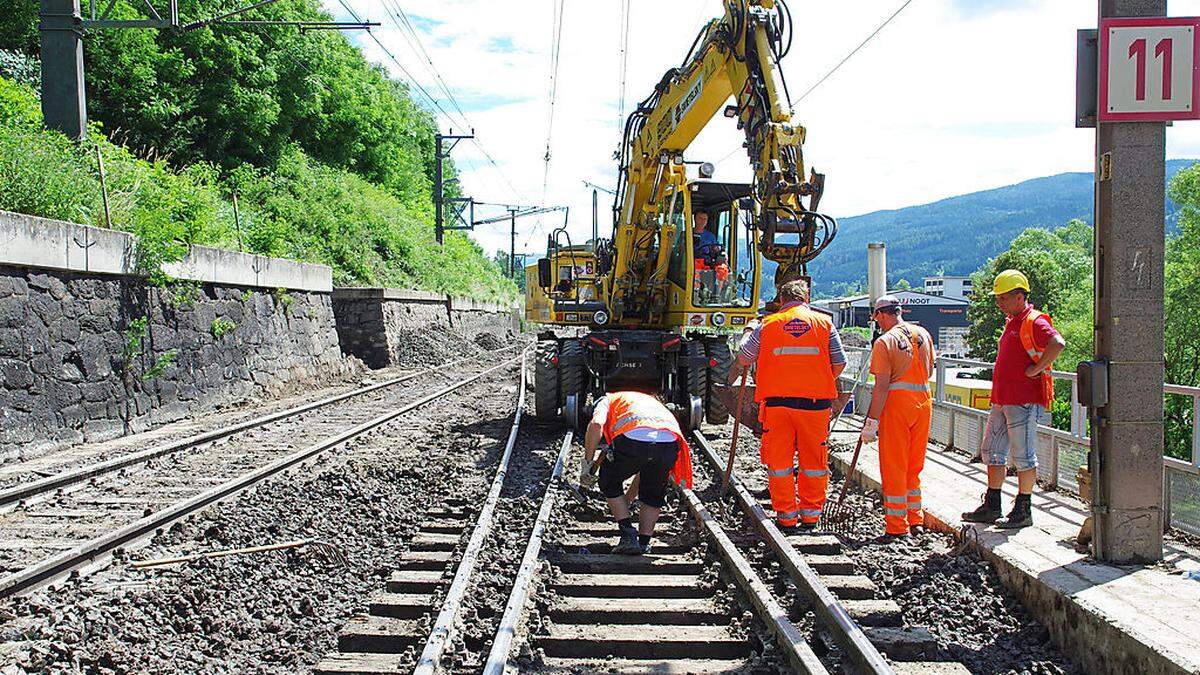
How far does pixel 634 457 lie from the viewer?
610 centimetres

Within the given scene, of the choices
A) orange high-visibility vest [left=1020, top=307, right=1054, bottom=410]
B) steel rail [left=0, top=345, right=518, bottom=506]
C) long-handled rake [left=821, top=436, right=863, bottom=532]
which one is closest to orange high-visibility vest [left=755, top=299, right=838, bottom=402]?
long-handled rake [left=821, top=436, right=863, bottom=532]

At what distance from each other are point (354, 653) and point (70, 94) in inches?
498

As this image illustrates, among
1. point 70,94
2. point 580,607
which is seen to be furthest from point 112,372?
point 580,607

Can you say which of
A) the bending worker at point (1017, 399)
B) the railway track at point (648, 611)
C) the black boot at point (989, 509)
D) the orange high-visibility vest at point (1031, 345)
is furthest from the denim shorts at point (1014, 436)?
the railway track at point (648, 611)

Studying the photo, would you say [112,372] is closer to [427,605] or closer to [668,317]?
[668,317]

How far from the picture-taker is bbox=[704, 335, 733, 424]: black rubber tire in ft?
38.7

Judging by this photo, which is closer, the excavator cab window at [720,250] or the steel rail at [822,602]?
the steel rail at [822,602]

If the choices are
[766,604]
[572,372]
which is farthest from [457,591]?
[572,372]

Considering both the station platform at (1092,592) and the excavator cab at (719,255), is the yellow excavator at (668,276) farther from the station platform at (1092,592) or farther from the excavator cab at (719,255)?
the station platform at (1092,592)

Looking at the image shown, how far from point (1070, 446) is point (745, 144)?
4.05 metres

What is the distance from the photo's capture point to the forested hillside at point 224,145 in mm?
12703

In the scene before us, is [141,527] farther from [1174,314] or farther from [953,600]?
[1174,314]

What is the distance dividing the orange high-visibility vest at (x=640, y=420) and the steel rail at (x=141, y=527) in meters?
3.51

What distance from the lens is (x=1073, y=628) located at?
4707mm
